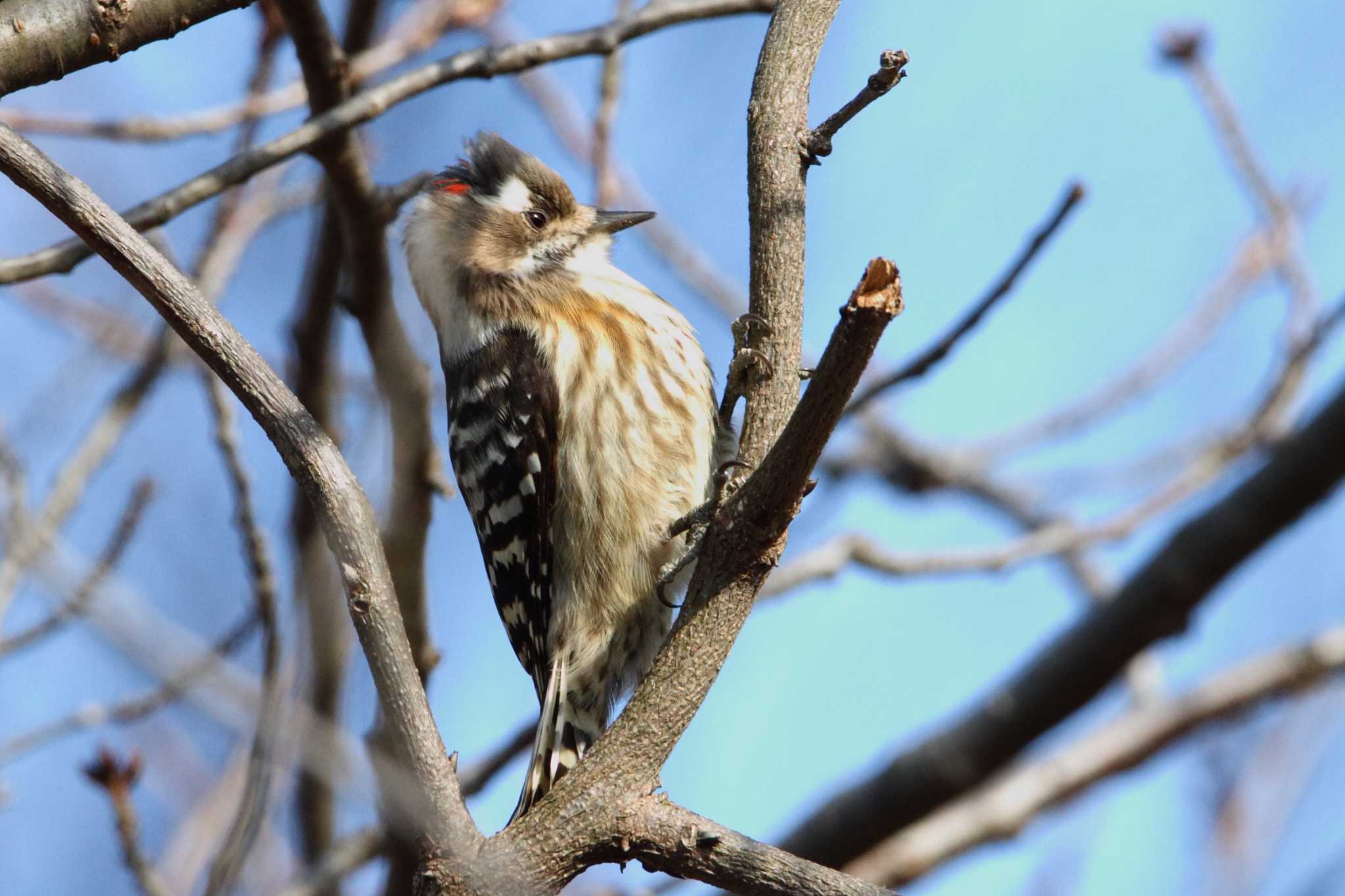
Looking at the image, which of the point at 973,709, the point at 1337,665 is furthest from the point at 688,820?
the point at 1337,665

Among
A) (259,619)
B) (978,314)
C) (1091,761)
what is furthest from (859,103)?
(1091,761)

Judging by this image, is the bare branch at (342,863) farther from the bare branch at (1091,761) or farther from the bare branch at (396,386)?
the bare branch at (1091,761)

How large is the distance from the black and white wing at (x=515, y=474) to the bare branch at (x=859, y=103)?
4.97 ft

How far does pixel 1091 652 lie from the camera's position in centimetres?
451

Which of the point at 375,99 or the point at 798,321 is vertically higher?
the point at 375,99

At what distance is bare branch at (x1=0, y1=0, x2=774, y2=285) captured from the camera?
10.4 ft

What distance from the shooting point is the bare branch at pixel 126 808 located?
3627mm

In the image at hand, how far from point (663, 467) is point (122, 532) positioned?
1703 millimetres

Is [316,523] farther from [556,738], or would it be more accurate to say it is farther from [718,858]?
[718,858]

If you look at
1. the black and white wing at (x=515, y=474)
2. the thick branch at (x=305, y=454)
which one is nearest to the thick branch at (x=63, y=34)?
the thick branch at (x=305, y=454)

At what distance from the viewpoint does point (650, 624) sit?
419cm

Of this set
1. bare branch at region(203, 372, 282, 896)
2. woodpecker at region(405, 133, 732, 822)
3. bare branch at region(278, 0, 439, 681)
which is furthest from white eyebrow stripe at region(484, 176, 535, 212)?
bare branch at region(203, 372, 282, 896)

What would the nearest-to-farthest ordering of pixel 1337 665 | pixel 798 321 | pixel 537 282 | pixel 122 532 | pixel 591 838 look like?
pixel 591 838 → pixel 798 321 → pixel 122 532 → pixel 537 282 → pixel 1337 665

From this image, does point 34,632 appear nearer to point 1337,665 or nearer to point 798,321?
point 798,321
